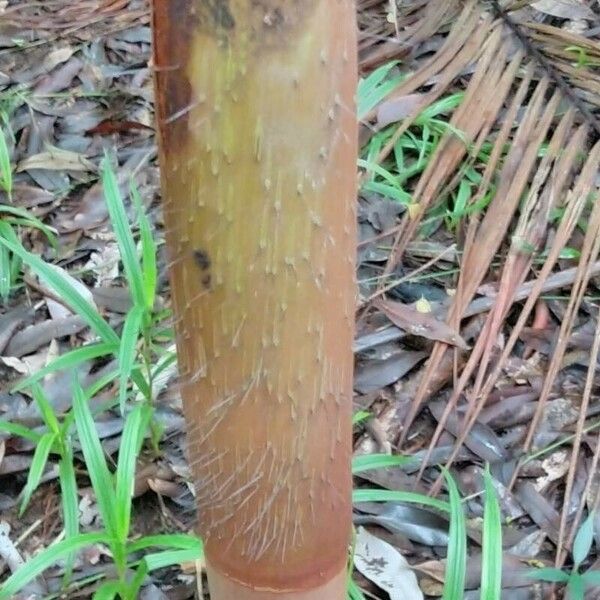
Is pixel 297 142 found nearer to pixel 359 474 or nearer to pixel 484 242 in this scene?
pixel 359 474

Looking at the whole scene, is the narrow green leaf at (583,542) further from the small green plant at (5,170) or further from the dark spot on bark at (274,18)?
the small green plant at (5,170)

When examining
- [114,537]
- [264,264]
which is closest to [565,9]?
[114,537]

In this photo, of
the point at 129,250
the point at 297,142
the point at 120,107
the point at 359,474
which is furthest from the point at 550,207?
the point at 297,142

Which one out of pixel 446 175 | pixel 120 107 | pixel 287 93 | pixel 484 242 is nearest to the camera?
pixel 287 93

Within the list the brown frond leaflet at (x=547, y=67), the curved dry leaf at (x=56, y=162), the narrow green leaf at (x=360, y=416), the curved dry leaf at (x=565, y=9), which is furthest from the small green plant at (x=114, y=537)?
the curved dry leaf at (x=565, y=9)

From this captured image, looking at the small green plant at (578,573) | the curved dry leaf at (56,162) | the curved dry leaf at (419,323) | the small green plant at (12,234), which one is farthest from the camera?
the curved dry leaf at (56,162)

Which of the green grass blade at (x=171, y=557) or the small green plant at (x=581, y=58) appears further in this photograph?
the small green plant at (x=581, y=58)

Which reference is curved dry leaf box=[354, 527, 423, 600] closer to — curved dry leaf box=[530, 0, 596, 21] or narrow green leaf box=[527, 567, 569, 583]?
narrow green leaf box=[527, 567, 569, 583]
